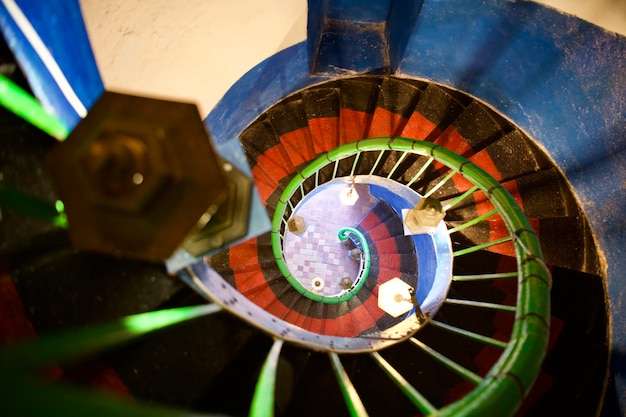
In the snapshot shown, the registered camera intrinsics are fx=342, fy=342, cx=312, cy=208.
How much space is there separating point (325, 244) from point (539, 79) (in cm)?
464

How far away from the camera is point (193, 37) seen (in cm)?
238

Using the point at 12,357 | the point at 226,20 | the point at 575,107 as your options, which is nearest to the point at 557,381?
the point at 575,107

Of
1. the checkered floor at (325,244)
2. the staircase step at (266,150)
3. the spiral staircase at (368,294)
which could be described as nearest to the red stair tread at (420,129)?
the spiral staircase at (368,294)

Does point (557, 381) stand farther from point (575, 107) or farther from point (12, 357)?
point (12, 357)

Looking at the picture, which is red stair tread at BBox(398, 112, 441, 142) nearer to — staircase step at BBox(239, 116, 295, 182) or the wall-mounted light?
the wall-mounted light

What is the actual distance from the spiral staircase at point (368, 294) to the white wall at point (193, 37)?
0.76 m

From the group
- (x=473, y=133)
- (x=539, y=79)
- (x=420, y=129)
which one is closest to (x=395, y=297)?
(x=420, y=129)

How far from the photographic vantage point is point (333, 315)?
16.7ft

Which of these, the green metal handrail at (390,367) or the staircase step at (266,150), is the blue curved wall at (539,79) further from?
the green metal handrail at (390,367)

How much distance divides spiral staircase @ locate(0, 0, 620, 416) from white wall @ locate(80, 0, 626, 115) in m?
0.76

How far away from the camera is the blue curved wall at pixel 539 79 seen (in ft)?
9.05

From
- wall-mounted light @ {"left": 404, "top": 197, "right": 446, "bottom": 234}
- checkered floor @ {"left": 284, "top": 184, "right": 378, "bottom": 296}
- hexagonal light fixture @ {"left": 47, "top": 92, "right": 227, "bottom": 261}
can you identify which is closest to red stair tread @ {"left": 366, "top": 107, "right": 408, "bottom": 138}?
wall-mounted light @ {"left": 404, "top": 197, "right": 446, "bottom": 234}

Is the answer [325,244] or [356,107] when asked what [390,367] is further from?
[325,244]

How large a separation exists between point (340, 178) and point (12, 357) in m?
3.82
